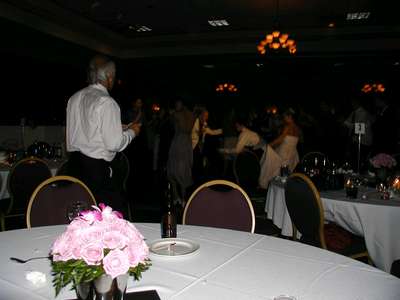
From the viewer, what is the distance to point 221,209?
217 centimetres

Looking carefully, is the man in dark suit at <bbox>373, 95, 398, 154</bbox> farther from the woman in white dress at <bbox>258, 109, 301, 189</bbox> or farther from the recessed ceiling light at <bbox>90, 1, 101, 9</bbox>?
the recessed ceiling light at <bbox>90, 1, 101, 9</bbox>

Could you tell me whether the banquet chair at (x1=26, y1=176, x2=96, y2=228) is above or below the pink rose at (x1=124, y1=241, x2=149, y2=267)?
below

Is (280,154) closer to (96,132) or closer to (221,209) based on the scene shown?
(96,132)

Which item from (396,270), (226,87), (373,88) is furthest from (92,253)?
(373,88)

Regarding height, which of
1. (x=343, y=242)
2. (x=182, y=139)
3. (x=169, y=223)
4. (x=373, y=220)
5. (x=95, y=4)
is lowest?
(x=343, y=242)

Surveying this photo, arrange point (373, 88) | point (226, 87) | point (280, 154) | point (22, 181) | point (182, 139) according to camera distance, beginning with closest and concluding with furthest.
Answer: point (22, 181)
point (182, 139)
point (280, 154)
point (373, 88)
point (226, 87)

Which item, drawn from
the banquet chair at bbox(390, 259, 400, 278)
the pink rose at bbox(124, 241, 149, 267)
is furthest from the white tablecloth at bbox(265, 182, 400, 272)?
the pink rose at bbox(124, 241, 149, 267)

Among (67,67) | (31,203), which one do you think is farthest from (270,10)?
(31,203)

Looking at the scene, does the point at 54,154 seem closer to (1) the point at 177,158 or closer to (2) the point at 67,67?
(1) the point at 177,158

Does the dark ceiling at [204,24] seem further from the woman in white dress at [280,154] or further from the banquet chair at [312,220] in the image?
the banquet chair at [312,220]

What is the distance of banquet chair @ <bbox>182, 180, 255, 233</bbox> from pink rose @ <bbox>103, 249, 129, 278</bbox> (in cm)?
129

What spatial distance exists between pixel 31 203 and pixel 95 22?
8096 mm

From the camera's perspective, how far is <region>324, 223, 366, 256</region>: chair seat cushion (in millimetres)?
2602

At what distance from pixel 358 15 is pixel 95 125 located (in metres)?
7.77
